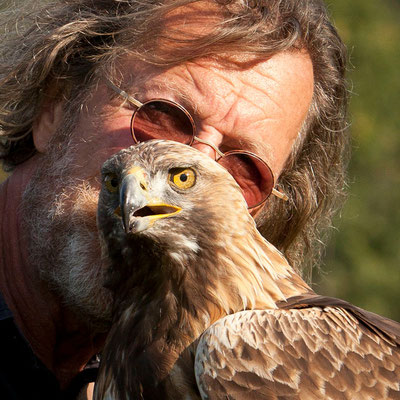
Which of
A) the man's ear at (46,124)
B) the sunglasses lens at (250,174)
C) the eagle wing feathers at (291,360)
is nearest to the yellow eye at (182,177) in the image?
the eagle wing feathers at (291,360)

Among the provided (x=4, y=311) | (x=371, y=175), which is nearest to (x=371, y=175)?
(x=371, y=175)

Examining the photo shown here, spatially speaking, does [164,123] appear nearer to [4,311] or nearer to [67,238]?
[67,238]

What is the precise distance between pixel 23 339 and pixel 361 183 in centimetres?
1520

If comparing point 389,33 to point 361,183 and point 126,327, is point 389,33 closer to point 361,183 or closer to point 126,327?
point 361,183

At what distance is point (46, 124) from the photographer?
4.66 meters

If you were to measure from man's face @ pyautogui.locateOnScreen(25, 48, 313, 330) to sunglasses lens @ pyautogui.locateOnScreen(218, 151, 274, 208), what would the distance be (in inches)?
3.1

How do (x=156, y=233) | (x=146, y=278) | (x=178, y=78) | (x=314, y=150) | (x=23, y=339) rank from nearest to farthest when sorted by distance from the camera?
(x=156, y=233)
(x=146, y=278)
(x=23, y=339)
(x=178, y=78)
(x=314, y=150)

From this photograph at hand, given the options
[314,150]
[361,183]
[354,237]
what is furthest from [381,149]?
[314,150]

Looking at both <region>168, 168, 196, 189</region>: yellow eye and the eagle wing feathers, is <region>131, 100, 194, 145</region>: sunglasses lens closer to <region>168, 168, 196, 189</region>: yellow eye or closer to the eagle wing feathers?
<region>168, 168, 196, 189</region>: yellow eye

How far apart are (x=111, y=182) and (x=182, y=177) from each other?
1.05ft

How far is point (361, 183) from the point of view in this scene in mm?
18297

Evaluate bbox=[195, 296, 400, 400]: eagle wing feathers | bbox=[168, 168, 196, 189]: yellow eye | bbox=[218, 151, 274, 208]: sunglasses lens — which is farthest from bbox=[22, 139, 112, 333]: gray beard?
bbox=[195, 296, 400, 400]: eagle wing feathers

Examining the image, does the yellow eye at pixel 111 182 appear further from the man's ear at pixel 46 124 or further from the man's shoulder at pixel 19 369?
the man's ear at pixel 46 124

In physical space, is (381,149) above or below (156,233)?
below
